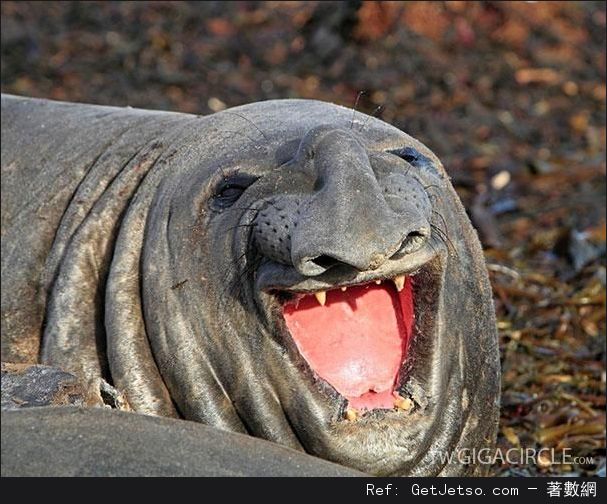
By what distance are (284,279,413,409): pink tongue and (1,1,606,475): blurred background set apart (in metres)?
3.06

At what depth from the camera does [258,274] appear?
486 centimetres

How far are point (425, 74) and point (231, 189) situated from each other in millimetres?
6575

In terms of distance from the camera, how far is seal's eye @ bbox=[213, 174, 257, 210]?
5.16 m

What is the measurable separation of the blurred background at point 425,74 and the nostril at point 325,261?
350 centimetres

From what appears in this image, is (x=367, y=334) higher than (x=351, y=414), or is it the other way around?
(x=367, y=334)

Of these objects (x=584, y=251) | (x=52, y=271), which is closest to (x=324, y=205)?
(x=52, y=271)

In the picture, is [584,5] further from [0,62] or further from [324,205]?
[324,205]

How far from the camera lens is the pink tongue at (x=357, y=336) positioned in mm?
4852

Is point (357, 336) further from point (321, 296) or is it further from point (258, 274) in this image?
point (258, 274)

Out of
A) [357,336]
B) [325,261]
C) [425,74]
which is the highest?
[325,261]

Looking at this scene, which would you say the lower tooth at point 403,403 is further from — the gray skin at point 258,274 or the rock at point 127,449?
the rock at point 127,449

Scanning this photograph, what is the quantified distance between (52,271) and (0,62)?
20.2ft

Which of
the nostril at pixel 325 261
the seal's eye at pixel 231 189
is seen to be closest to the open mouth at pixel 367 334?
the nostril at pixel 325 261

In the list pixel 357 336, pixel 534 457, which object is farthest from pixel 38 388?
pixel 534 457
